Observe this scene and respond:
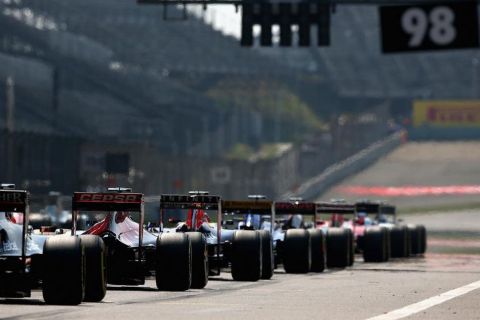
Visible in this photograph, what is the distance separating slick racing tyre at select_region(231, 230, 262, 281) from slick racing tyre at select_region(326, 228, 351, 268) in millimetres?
7992

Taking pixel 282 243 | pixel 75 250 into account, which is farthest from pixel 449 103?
pixel 75 250

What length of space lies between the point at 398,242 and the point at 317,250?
12.1 metres

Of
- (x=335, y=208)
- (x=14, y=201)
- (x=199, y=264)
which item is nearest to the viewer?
(x=14, y=201)

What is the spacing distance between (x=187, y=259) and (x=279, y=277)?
21.8 ft

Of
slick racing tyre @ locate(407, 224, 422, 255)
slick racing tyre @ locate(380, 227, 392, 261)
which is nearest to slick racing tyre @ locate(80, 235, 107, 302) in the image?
slick racing tyre @ locate(380, 227, 392, 261)

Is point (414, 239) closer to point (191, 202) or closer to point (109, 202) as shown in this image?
point (191, 202)

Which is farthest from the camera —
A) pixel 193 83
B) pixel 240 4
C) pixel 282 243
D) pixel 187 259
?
pixel 193 83

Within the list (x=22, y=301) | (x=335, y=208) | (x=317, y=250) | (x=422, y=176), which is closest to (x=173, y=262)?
(x=22, y=301)

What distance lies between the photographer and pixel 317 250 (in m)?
34.9

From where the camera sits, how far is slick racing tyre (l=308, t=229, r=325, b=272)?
34.6m

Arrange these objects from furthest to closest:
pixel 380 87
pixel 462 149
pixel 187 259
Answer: pixel 380 87
pixel 462 149
pixel 187 259

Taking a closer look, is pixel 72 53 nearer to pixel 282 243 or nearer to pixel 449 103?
pixel 449 103

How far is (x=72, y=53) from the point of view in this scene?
13150 centimetres

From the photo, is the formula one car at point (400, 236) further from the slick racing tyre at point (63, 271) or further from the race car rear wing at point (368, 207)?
the slick racing tyre at point (63, 271)
